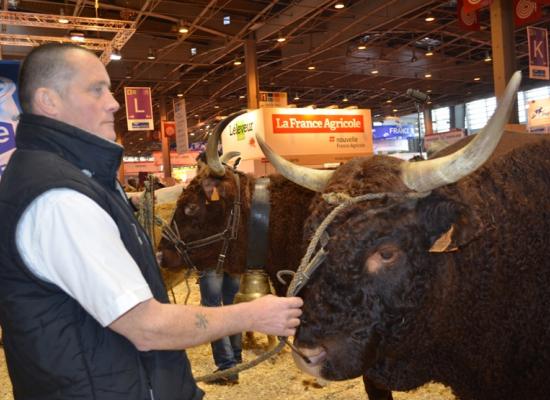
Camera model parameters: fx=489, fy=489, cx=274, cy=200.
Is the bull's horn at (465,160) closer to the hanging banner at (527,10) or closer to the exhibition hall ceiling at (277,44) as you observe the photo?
the exhibition hall ceiling at (277,44)

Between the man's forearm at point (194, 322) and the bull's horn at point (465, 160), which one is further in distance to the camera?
the bull's horn at point (465, 160)

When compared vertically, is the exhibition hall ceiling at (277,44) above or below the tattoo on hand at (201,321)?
above

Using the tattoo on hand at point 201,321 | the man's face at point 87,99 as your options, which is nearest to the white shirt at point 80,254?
the tattoo on hand at point 201,321

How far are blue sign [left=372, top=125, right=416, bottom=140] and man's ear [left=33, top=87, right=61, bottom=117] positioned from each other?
90.0 ft

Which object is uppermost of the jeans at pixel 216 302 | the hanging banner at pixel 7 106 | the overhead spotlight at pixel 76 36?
the overhead spotlight at pixel 76 36

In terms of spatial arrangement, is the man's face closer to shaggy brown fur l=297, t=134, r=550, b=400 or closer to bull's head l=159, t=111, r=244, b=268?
shaggy brown fur l=297, t=134, r=550, b=400

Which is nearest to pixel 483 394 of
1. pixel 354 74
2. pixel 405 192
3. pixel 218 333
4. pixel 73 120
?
pixel 405 192

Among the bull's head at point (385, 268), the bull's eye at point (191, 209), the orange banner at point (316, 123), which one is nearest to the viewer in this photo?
the bull's head at point (385, 268)

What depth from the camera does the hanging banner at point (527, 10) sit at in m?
8.93

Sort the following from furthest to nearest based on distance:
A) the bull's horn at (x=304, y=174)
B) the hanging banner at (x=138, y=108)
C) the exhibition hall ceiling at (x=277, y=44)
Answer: the hanging banner at (x=138, y=108) → the exhibition hall ceiling at (x=277, y=44) → the bull's horn at (x=304, y=174)

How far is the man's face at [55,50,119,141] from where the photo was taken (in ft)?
5.78

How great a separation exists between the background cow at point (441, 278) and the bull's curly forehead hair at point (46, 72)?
1.18m

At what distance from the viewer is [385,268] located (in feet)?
6.68

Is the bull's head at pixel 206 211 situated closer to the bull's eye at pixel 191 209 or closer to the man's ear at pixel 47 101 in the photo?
the bull's eye at pixel 191 209
